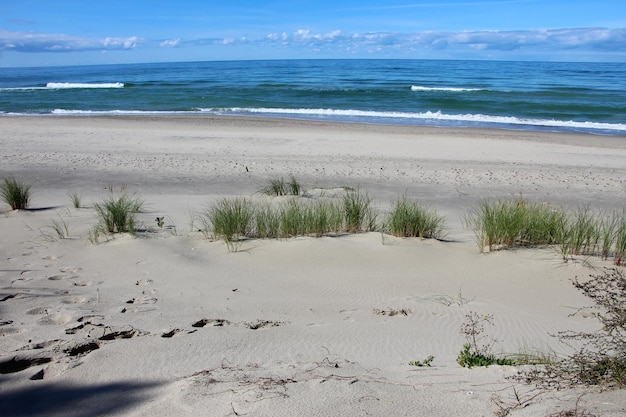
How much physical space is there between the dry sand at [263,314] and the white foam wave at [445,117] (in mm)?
14554

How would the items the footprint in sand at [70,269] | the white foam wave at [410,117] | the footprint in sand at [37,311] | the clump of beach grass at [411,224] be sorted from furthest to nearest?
the white foam wave at [410,117]
the clump of beach grass at [411,224]
the footprint in sand at [70,269]
the footprint in sand at [37,311]

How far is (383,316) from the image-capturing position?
4.65m

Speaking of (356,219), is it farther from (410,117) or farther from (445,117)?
(445,117)

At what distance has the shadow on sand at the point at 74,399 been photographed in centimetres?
297

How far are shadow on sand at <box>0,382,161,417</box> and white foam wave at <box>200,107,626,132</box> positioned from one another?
80.3 feet

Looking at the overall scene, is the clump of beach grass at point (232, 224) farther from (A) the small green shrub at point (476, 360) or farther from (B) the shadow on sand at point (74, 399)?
(A) the small green shrub at point (476, 360)

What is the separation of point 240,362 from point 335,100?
3233cm

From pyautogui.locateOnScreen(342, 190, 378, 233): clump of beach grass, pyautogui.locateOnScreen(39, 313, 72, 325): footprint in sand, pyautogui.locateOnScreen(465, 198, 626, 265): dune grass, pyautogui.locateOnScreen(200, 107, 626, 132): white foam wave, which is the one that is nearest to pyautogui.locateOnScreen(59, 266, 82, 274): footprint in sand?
pyautogui.locateOnScreen(39, 313, 72, 325): footprint in sand

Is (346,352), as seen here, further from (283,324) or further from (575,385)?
(575,385)

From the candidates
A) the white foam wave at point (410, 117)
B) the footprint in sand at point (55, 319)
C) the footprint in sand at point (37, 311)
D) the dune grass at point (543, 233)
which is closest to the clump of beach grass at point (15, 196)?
the footprint in sand at point (37, 311)

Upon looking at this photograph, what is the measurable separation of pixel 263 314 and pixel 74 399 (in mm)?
1792

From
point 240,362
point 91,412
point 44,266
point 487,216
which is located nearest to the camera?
point 91,412

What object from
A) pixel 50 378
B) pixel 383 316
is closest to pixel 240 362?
pixel 50 378

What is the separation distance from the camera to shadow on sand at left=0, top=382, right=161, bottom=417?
2975 millimetres
